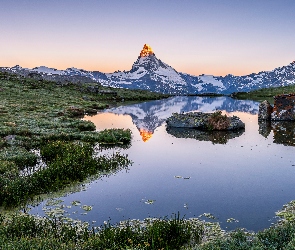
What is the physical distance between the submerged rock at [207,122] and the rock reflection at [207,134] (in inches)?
53.4

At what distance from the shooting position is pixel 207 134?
37781mm

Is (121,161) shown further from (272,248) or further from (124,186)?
(272,248)

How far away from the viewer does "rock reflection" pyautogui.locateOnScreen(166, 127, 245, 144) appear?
112 ft

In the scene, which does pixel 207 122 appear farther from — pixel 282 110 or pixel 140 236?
pixel 140 236

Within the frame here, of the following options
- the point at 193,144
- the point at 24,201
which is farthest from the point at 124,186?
the point at 193,144

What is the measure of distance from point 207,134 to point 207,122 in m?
4.30

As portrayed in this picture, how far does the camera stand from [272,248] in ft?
31.0

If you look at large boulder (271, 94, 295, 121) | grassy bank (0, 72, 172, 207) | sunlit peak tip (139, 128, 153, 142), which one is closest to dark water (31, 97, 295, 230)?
grassy bank (0, 72, 172, 207)

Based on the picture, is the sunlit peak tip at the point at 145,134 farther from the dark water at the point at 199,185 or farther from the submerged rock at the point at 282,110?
the submerged rock at the point at 282,110

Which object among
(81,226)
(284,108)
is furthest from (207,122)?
(81,226)

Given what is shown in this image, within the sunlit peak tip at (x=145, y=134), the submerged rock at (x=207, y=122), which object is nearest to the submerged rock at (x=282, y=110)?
the submerged rock at (x=207, y=122)

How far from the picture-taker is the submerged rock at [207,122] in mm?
40719

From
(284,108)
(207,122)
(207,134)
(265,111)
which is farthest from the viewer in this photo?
(265,111)

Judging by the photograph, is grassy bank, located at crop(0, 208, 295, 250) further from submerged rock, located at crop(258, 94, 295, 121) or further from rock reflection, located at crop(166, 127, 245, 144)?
submerged rock, located at crop(258, 94, 295, 121)
